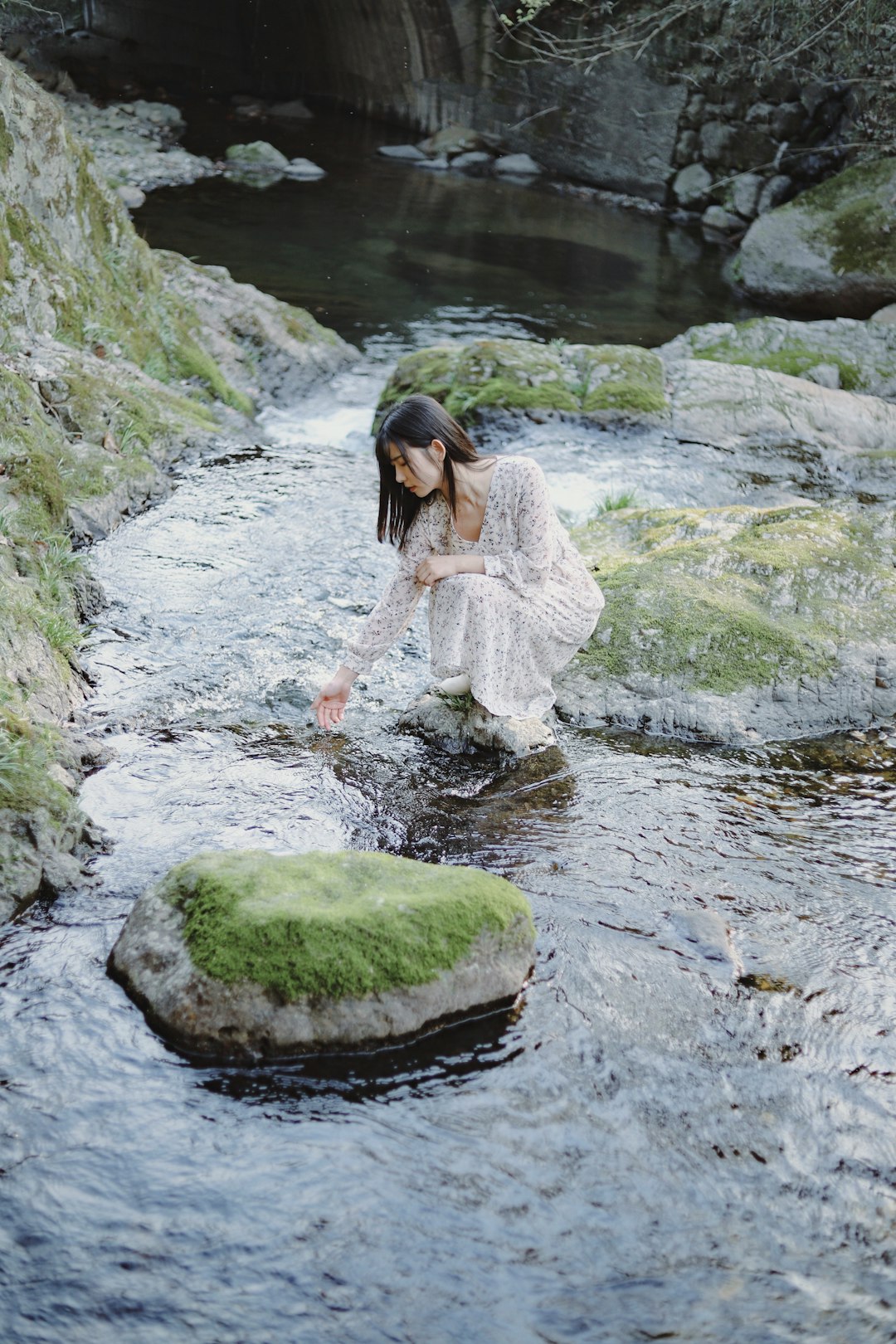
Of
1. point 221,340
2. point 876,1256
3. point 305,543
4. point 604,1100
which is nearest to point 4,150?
point 221,340

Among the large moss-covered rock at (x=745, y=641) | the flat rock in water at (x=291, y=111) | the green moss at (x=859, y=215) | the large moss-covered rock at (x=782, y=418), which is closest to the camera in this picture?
the large moss-covered rock at (x=745, y=641)

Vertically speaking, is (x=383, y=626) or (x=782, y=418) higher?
(x=782, y=418)

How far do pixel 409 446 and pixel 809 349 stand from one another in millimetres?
8063

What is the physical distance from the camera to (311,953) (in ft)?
10.4

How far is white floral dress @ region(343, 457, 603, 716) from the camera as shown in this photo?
4.61 metres

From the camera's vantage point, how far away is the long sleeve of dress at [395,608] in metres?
4.71

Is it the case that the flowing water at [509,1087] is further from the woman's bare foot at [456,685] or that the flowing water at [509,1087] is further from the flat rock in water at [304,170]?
the flat rock in water at [304,170]

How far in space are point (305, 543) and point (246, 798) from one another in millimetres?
3141

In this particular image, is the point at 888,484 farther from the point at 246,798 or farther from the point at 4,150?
the point at 4,150

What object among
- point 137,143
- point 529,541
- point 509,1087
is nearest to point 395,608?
point 529,541

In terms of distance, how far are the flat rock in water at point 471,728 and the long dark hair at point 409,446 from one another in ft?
2.53

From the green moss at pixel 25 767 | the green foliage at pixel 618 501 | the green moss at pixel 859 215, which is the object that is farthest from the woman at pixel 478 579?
the green moss at pixel 859 215

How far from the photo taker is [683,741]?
5.15 metres

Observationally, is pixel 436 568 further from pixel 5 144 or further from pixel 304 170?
pixel 304 170
